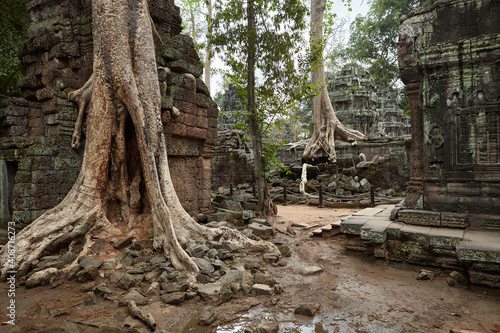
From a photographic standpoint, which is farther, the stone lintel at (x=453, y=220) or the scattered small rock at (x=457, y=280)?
the stone lintel at (x=453, y=220)

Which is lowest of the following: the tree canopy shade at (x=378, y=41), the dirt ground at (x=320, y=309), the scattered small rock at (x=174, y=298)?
the dirt ground at (x=320, y=309)

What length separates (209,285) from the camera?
3.17 meters

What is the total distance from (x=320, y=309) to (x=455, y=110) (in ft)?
11.7

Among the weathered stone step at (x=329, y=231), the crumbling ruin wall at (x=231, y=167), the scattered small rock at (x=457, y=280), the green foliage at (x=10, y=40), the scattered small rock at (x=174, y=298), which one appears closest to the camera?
the scattered small rock at (x=174, y=298)

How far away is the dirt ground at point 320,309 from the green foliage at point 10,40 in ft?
19.0

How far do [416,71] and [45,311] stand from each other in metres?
5.68

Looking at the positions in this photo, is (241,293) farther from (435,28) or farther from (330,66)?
(330,66)

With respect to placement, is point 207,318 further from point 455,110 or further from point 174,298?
point 455,110

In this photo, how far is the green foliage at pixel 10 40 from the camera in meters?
6.79

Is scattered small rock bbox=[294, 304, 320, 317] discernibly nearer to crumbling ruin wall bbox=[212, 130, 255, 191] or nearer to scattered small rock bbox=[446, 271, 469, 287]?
scattered small rock bbox=[446, 271, 469, 287]

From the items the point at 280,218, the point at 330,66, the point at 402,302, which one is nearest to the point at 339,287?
the point at 402,302

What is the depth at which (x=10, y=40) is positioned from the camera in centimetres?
726

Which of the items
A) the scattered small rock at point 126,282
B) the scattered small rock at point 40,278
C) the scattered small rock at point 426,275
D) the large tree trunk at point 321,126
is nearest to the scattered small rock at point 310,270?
the scattered small rock at point 426,275

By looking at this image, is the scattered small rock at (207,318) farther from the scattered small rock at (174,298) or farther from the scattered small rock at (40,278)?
the scattered small rock at (40,278)
